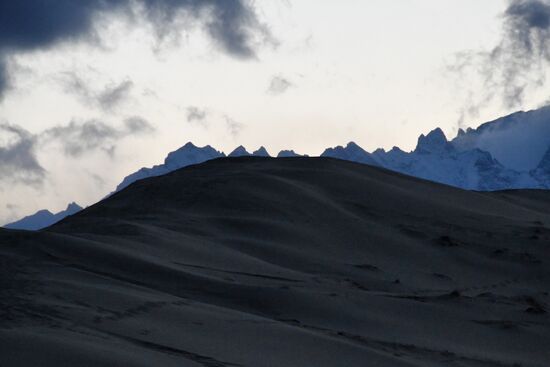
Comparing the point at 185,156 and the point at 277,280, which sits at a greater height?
the point at 185,156

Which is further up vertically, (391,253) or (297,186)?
(297,186)

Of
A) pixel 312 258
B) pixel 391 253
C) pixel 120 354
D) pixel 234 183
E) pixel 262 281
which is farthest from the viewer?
pixel 234 183

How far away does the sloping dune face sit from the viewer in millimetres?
8055

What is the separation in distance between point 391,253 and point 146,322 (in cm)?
706

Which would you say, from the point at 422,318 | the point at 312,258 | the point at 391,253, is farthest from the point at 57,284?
the point at 391,253

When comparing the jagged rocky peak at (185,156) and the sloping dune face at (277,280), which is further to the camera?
the jagged rocky peak at (185,156)

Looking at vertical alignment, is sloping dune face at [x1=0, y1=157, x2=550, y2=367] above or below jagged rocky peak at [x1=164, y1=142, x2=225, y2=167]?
below

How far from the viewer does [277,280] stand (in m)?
11.6

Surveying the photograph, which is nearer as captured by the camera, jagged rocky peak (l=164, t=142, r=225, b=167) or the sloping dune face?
the sloping dune face

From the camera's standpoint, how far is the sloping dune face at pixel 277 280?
805 centimetres

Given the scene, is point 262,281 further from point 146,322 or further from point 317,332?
point 146,322

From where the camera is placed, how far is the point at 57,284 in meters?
9.32

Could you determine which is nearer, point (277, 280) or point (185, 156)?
point (277, 280)

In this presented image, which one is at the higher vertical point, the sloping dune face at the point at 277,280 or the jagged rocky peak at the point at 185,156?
the jagged rocky peak at the point at 185,156
